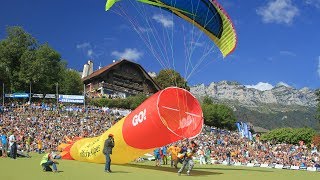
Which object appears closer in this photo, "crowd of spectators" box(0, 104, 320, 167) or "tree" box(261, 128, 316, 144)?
"crowd of spectators" box(0, 104, 320, 167)

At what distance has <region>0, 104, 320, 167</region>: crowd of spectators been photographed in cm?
3130

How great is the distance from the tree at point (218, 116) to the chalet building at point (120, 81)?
1354 cm

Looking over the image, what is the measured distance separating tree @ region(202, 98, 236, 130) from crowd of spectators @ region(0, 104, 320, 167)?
75.4 feet

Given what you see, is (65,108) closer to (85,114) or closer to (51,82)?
(85,114)

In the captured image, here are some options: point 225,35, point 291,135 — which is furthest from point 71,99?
point 225,35

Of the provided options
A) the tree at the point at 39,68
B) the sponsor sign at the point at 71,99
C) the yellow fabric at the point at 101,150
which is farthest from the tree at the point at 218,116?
the yellow fabric at the point at 101,150

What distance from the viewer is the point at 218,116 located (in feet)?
244

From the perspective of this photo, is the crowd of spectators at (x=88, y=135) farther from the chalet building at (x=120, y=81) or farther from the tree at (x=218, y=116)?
the chalet building at (x=120, y=81)

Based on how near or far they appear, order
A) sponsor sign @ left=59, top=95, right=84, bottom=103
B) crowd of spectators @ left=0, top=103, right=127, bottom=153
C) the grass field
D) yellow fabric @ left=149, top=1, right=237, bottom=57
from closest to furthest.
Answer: the grass field → yellow fabric @ left=149, top=1, right=237, bottom=57 → crowd of spectators @ left=0, top=103, right=127, bottom=153 → sponsor sign @ left=59, top=95, right=84, bottom=103

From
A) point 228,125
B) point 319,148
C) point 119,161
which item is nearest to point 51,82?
point 228,125

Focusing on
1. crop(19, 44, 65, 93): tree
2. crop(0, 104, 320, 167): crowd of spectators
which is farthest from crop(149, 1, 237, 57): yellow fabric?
crop(19, 44, 65, 93): tree

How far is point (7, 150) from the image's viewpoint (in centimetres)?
2212

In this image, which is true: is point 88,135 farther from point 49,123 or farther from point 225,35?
point 225,35

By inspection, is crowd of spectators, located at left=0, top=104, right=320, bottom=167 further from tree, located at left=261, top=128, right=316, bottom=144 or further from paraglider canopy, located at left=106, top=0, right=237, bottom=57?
tree, located at left=261, top=128, right=316, bottom=144
